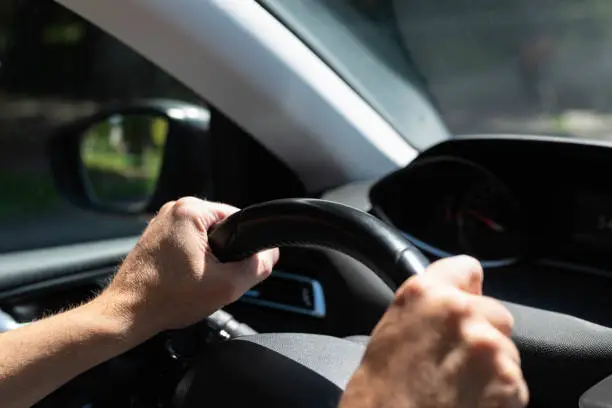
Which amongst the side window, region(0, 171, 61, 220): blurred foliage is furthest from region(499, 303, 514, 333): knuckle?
region(0, 171, 61, 220): blurred foliage

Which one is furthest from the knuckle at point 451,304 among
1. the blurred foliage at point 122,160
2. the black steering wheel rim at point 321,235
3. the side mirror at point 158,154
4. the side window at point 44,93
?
the blurred foliage at point 122,160

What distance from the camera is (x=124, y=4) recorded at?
202 centimetres

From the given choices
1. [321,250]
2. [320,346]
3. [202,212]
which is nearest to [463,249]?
[321,250]

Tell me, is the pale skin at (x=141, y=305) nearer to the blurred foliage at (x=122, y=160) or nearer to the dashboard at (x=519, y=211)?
the dashboard at (x=519, y=211)

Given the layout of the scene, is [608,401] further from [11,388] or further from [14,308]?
[14,308]

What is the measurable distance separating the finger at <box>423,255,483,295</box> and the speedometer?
3.90ft

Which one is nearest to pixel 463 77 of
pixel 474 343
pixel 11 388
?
pixel 11 388

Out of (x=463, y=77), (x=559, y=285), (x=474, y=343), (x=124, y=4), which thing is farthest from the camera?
(x=463, y=77)

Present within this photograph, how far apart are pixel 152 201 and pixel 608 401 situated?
6.16 feet

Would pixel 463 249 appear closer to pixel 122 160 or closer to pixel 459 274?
pixel 459 274

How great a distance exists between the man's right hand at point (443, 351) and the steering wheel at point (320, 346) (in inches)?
4.5

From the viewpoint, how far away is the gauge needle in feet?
6.74

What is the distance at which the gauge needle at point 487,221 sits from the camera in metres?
2.05

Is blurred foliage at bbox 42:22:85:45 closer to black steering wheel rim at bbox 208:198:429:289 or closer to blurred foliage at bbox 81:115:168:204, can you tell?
blurred foliage at bbox 81:115:168:204
